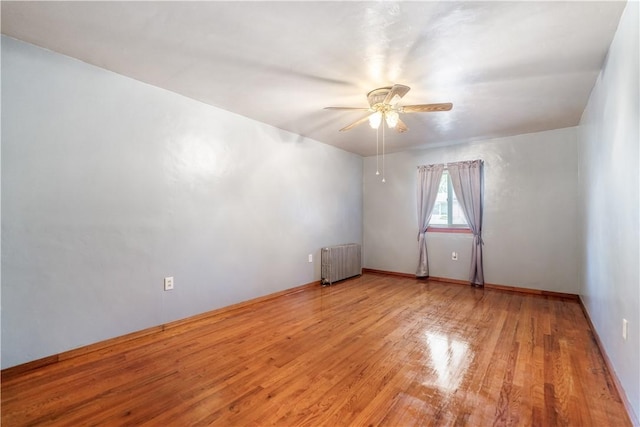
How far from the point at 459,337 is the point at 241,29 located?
3.04 metres

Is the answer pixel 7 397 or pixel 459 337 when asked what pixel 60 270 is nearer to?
pixel 7 397

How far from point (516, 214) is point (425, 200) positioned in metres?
1.32

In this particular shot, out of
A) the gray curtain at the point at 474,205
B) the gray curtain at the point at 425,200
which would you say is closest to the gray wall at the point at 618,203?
the gray curtain at the point at 474,205

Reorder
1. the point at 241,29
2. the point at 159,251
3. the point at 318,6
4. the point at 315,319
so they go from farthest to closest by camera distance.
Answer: the point at 315,319 → the point at 159,251 → the point at 241,29 → the point at 318,6

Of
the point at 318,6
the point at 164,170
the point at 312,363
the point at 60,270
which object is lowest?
the point at 312,363

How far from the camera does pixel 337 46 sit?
2.07m

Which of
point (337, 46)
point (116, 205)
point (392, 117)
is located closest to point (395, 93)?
point (392, 117)

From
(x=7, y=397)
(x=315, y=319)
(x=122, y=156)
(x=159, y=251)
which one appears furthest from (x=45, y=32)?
(x=315, y=319)

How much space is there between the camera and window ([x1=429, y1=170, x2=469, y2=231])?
4938 millimetres

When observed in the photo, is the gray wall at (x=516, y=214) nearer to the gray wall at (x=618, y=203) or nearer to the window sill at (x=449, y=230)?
the window sill at (x=449, y=230)

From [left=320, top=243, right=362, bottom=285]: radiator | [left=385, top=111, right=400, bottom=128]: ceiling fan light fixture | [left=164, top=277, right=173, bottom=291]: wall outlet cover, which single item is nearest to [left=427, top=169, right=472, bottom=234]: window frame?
[left=320, top=243, right=362, bottom=285]: radiator

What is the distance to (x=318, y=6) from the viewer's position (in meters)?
1.68

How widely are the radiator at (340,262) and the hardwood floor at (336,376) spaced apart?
1.51 m

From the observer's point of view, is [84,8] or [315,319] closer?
[84,8]
